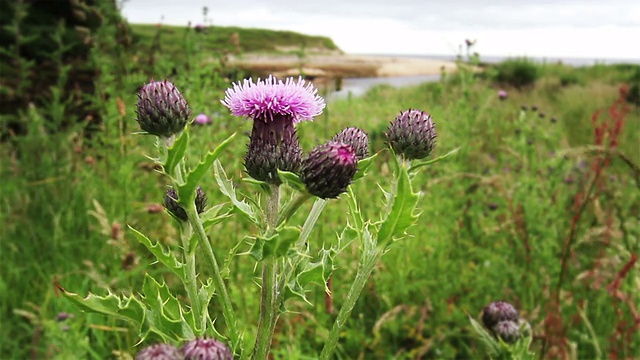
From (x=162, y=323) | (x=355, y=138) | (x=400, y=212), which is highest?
(x=355, y=138)

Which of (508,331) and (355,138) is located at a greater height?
(355,138)

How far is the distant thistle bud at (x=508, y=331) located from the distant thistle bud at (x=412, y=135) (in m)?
0.98

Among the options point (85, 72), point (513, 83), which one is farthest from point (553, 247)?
point (513, 83)

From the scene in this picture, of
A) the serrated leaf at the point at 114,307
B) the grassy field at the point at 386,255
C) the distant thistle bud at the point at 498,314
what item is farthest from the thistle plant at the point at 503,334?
the serrated leaf at the point at 114,307

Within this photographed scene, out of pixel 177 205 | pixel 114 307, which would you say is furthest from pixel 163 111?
pixel 114 307

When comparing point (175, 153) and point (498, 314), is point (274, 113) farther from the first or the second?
point (498, 314)

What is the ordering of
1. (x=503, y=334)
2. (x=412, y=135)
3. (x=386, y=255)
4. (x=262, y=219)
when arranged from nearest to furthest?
(x=262, y=219) → (x=412, y=135) → (x=503, y=334) → (x=386, y=255)

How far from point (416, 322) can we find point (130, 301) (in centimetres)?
247

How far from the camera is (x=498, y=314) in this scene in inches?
99.3

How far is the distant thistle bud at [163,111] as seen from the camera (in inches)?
61.3

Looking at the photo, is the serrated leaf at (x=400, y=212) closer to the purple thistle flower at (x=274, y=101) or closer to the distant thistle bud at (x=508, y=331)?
the purple thistle flower at (x=274, y=101)

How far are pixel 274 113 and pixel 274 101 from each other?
0.04 metres

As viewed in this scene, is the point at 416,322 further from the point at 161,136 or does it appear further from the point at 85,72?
the point at 85,72

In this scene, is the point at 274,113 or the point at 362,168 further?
the point at 274,113
